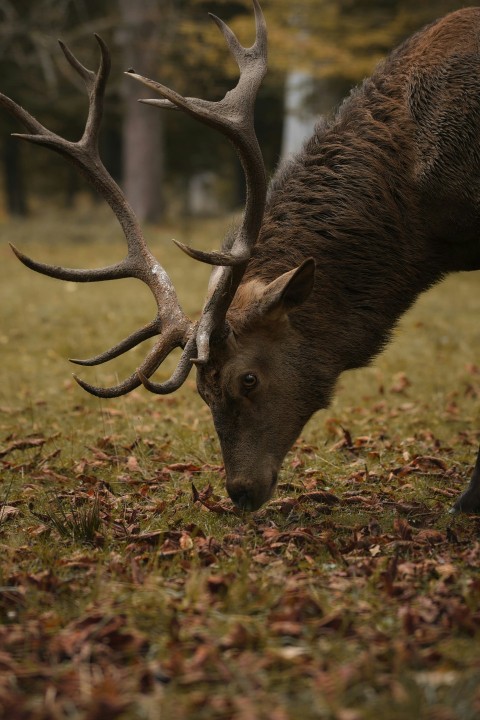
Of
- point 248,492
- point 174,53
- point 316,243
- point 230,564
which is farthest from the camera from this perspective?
point 174,53

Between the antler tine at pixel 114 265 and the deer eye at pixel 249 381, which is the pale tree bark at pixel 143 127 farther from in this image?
the deer eye at pixel 249 381

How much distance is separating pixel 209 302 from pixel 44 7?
2149 cm

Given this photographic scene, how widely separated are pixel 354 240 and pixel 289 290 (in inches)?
26.2

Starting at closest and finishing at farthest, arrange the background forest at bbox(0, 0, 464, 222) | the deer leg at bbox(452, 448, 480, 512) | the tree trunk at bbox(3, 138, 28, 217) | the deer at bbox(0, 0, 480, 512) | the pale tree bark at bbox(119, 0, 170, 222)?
the deer at bbox(0, 0, 480, 512)
the deer leg at bbox(452, 448, 480, 512)
the background forest at bbox(0, 0, 464, 222)
the pale tree bark at bbox(119, 0, 170, 222)
the tree trunk at bbox(3, 138, 28, 217)

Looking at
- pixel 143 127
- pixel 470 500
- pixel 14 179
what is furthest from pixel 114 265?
pixel 14 179

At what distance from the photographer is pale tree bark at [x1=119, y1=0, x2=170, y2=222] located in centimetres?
2408

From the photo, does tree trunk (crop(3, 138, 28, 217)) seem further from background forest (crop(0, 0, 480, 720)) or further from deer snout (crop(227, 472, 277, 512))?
deer snout (crop(227, 472, 277, 512))

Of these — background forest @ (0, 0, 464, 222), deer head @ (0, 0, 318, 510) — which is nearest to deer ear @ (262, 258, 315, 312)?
deer head @ (0, 0, 318, 510)

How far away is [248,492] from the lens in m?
5.29

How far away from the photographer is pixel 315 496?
5.70 meters

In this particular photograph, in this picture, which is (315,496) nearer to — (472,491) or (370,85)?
(472,491)

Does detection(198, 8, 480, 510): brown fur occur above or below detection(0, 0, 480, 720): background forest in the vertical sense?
above

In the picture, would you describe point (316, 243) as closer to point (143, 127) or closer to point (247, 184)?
point (247, 184)

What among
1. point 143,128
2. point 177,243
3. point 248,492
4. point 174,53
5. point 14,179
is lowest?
point 248,492
